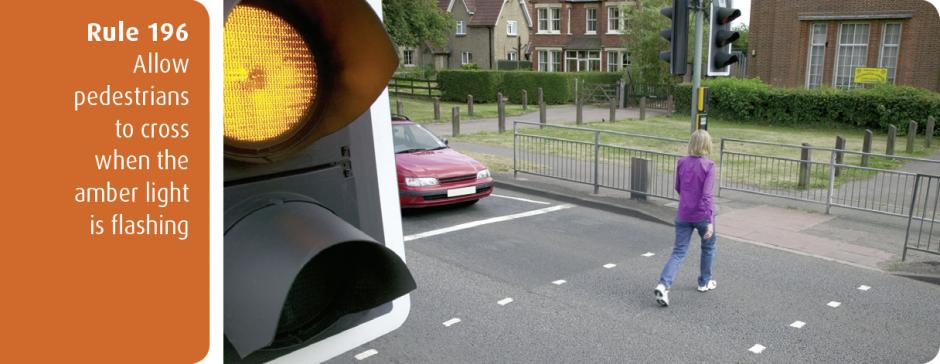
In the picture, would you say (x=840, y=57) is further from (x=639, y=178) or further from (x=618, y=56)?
(x=639, y=178)

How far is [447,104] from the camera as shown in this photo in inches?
1350

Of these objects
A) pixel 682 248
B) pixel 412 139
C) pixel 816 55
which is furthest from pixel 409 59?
pixel 682 248

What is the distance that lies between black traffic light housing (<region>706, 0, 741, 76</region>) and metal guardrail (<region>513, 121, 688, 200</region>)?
1997 millimetres

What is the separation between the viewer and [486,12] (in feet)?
183

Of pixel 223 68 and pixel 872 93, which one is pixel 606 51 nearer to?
pixel 872 93

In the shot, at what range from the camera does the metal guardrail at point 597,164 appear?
11.4 metres

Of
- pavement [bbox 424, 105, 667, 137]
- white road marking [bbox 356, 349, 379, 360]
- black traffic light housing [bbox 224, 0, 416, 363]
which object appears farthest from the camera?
pavement [bbox 424, 105, 667, 137]

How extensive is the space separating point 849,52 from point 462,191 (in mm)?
25249

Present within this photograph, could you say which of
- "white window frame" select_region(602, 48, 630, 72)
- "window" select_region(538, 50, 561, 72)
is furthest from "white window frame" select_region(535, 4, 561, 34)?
"white window frame" select_region(602, 48, 630, 72)

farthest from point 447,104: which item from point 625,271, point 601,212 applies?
point 625,271

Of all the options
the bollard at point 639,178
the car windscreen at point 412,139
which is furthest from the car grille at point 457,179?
the bollard at point 639,178

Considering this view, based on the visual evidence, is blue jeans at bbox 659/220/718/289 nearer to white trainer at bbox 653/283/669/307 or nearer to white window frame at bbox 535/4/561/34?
white trainer at bbox 653/283/669/307

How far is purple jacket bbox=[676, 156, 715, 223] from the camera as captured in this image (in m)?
6.57

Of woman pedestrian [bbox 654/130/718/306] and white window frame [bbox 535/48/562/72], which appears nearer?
woman pedestrian [bbox 654/130/718/306]
